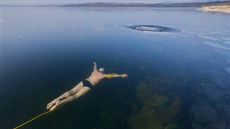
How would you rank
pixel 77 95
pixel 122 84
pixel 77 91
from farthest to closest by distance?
pixel 122 84 < pixel 77 91 < pixel 77 95

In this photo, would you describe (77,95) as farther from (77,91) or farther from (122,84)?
(122,84)

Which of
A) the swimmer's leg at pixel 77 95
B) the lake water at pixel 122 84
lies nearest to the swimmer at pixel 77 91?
the swimmer's leg at pixel 77 95

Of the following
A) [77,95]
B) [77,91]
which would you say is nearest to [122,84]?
[77,91]

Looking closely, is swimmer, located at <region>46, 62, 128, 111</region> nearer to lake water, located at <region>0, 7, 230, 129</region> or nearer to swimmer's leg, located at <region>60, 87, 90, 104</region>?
swimmer's leg, located at <region>60, 87, 90, 104</region>

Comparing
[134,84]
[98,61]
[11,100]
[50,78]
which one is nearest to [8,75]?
[50,78]

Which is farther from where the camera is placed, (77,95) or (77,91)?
(77,91)

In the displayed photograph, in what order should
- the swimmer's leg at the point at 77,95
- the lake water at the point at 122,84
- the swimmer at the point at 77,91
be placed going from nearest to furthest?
1. the lake water at the point at 122,84
2. the swimmer at the point at 77,91
3. the swimmer's leg at the point at 77,95

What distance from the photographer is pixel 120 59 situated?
1096 inches

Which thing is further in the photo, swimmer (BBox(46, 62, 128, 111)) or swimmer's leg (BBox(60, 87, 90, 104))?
swimmer's leg (BBox(60, 87, 90, 104))

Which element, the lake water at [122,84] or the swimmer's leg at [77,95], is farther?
the swimmer's leg at [77,95]

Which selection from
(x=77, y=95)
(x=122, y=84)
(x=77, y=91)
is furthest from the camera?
(x=122, y=84)

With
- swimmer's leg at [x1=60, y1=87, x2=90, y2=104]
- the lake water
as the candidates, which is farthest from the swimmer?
the lake water

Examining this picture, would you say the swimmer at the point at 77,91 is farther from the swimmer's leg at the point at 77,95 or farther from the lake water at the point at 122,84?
the lake water at the point at 122,84

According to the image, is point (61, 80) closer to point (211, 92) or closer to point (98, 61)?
point (98, 61)
